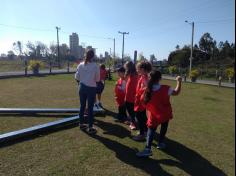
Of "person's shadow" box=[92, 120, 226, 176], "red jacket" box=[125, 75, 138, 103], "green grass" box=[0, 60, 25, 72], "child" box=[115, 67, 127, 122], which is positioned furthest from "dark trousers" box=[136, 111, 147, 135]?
"green grass" box=[0, 60, 25, 72]

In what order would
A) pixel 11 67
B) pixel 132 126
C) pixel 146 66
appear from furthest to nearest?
pixel 11 67, pixel 132 126, pixel 146 66

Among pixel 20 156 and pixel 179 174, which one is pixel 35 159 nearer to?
pixel 20 156

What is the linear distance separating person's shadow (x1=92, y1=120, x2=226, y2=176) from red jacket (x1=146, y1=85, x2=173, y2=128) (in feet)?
2.09

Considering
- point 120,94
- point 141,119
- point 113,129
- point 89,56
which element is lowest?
point 113,129

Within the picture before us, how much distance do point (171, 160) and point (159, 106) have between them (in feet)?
3.06

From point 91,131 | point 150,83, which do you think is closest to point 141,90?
point 150,83

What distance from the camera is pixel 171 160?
15.1ft

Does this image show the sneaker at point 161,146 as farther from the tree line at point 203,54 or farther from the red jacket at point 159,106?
the tree line at point 203,54

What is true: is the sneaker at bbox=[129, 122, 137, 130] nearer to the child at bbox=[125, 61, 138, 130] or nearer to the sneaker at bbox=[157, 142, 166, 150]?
the child at bbox=[125, 61, 138, 130]

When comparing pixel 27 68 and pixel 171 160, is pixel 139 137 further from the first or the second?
pixel 27 68

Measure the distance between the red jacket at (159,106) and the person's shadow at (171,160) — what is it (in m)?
0.64

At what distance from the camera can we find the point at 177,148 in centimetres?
521

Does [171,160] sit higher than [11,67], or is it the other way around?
[11,67]

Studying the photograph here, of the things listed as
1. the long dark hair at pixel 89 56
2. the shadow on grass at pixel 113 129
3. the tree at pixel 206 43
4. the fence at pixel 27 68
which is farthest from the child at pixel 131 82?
the tree at pixel 206 43
